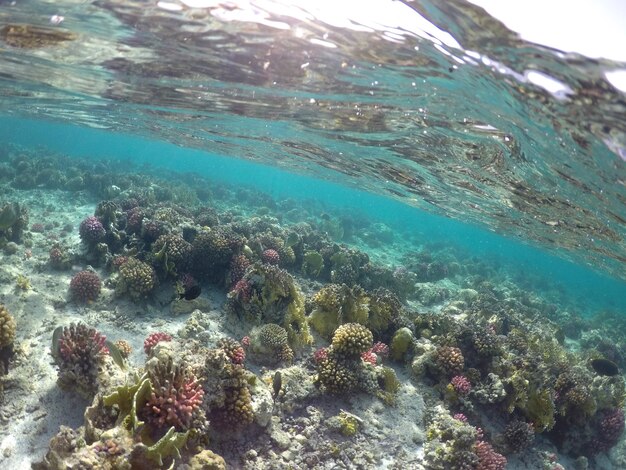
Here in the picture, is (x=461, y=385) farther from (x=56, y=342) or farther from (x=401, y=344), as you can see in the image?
(x=56, y=342)

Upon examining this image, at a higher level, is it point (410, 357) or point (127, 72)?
point (127, 72)

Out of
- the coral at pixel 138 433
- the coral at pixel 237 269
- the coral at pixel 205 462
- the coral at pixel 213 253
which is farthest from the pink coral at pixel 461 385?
the coral at pixel 213 253

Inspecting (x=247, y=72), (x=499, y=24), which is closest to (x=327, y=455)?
(x=499, y=24)

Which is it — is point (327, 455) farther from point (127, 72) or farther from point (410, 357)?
point (127, 72)

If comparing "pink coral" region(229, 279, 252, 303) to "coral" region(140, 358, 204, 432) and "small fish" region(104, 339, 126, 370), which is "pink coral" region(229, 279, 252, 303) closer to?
"small fish" region(104, 339, 126, 370)

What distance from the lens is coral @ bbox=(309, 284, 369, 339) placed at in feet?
34.3

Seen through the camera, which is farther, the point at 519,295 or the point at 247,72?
the point at 519,295

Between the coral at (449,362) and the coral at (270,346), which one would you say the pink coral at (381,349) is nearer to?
the coral at (449,362)

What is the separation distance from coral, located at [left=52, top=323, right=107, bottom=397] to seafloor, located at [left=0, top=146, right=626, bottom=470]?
0.12 feet

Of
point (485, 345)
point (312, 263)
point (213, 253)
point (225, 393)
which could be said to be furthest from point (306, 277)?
point (225, 393)

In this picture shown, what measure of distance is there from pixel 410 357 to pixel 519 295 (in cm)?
2152

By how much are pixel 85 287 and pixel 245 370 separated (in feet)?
20.7

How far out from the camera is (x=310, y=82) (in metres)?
12.3

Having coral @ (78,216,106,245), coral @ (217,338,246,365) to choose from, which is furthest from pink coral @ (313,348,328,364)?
coral @ (78,216,106,245)
